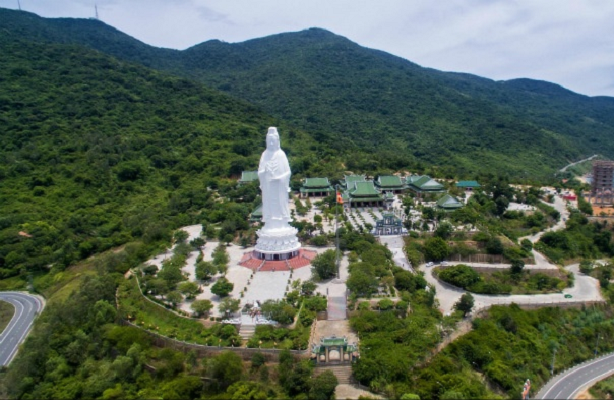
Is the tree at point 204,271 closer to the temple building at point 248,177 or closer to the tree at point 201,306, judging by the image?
the tree at point 201,306

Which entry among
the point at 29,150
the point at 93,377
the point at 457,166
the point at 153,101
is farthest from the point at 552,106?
the point at 93,377

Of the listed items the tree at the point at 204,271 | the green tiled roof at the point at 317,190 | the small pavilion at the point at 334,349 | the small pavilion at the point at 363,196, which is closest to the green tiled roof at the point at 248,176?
the green tiled roof at the point at 317,190

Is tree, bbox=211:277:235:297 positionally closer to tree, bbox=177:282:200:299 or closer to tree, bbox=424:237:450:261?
tree, bbox=177:282:200:299

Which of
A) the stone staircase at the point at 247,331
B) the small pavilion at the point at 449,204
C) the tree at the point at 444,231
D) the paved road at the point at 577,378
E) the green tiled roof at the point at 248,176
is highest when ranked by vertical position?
the green tiled roof at the point at 248,176

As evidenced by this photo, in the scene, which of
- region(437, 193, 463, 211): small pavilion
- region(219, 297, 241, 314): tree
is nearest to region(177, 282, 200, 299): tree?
region(219, 297, 241, 314): tree

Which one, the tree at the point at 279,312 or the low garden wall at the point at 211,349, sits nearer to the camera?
the low garden wall at the point at 211,349

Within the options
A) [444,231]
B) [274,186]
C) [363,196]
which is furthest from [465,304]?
[363,196]

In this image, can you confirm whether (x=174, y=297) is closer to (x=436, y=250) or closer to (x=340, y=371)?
(x=340, y=371)

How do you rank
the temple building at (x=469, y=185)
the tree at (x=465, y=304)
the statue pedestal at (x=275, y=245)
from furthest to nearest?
the temple building at (x=469, y=185) → the statue pedestal at (x=275, y=245) → the tree at (x=465, y=304)

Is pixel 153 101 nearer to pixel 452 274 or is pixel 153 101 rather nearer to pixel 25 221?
pixel 25 221
